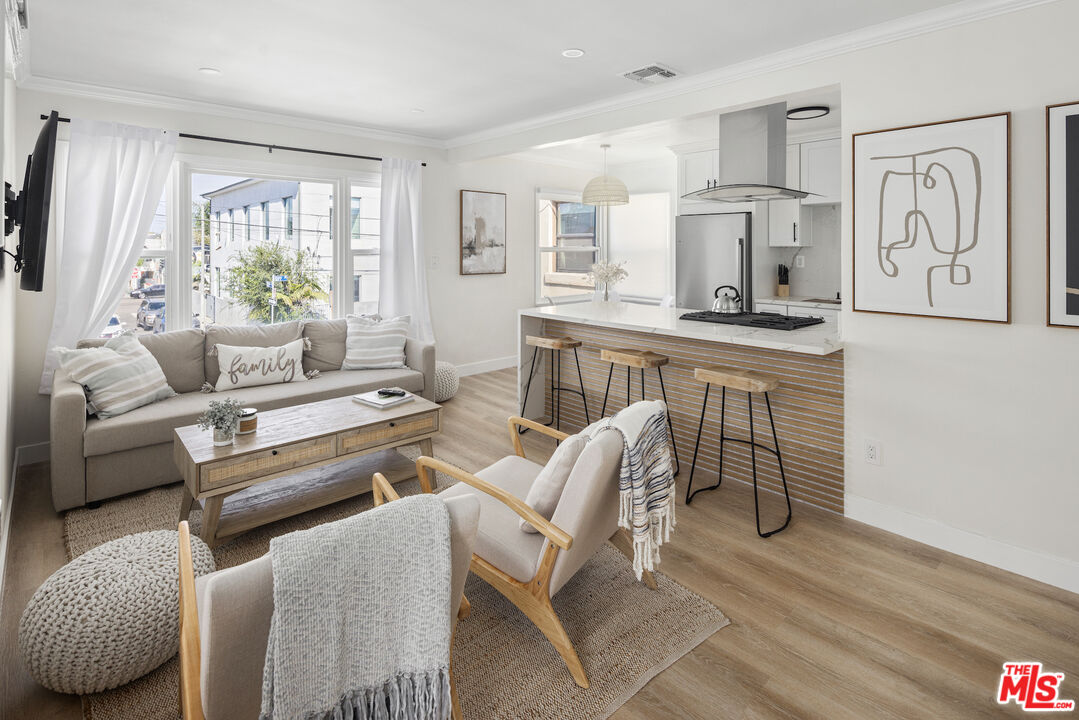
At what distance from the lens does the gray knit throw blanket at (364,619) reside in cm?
115

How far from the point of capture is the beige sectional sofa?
9.96 ft

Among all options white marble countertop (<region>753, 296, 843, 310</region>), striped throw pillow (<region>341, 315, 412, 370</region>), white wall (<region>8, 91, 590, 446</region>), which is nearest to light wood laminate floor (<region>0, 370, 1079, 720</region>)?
white wall (<region>8, 91, 590, 446</region>)

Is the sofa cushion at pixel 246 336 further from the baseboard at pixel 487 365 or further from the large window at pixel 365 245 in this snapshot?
the baseboard at pixel 487 365

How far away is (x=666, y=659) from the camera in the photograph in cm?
A: 201

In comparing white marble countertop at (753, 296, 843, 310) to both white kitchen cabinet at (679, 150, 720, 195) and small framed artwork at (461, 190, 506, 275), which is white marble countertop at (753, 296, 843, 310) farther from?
small framed artwork at (461, 190, 506, 275)

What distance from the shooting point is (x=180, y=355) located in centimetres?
395

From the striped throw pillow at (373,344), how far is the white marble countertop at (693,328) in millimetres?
1082

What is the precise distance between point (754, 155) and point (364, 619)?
3568 millimetres

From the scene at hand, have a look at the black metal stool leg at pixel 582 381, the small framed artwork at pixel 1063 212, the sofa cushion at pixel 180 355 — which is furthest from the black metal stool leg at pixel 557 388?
the small framed artwork at pixel 1063 212

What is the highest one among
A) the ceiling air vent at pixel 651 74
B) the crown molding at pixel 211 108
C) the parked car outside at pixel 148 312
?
the crown molding at pixel 211 108

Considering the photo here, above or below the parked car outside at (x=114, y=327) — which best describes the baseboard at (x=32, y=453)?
below

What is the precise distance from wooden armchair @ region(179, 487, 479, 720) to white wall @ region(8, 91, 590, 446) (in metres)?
3.19

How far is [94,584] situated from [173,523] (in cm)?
121

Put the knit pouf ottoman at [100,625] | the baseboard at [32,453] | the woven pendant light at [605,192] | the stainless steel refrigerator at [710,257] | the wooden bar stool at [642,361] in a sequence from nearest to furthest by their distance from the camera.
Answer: the knit pouf ottoman at [100,625] < the wooden bar stool at [642,361] < the baseboard at [32,453] < the woven pendant light at [605,192] < the stainless steel refrigerator at [710,257]
